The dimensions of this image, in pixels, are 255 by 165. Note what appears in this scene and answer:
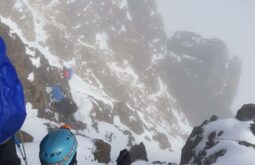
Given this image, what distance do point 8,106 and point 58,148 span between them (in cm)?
94

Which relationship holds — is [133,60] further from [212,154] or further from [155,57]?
[212,154]

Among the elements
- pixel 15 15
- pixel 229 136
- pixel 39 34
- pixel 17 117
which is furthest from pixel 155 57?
pixel 17 117

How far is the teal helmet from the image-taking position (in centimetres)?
489

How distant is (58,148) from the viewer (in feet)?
16.1

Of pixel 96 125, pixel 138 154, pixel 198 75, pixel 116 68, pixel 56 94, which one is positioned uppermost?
pixel 198 75

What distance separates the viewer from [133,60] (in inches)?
5935

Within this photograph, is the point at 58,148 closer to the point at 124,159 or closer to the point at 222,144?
the point at 124,159

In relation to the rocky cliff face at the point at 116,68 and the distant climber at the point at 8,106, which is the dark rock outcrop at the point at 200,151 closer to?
the rocky cliff face at the point at 116,68

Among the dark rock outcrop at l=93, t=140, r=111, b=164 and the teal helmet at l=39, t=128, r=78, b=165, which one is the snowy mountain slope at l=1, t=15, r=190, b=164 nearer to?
the dark rock outcrop at l=93, t=140, r=111, b=164

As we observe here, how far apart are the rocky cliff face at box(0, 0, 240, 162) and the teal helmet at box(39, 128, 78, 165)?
3407 cm

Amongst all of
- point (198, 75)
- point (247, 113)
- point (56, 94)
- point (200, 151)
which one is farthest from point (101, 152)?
point (198, 75)

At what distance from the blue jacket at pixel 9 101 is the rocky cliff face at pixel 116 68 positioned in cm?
3457

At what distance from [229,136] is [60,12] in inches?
4038

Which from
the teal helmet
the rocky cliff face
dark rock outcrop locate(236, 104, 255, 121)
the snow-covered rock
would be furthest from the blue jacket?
dark rock outcrop locate(236, 104, 255, 121)
